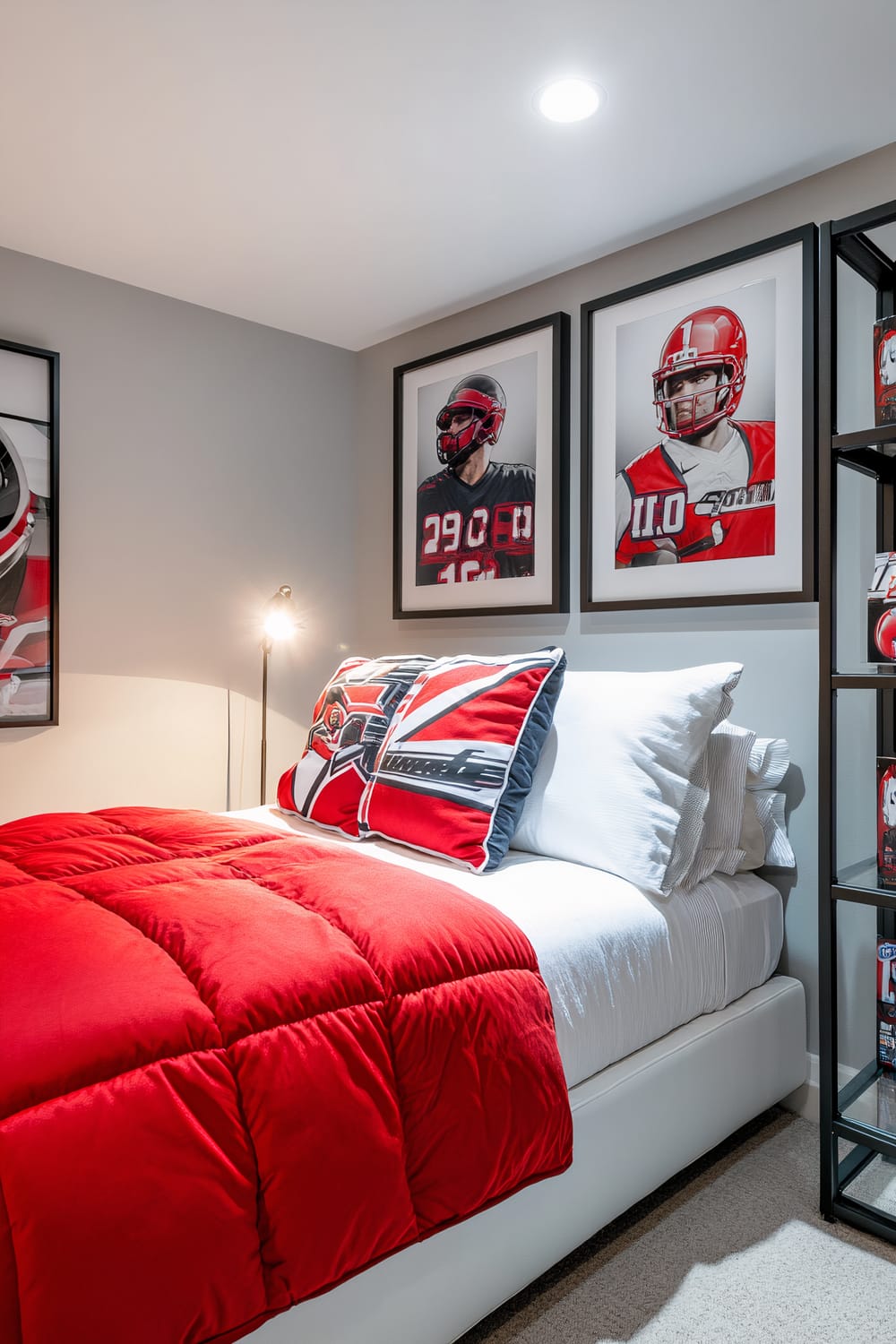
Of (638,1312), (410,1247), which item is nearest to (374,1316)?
(410,1247)

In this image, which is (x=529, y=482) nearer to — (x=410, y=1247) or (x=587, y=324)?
(x=587, y=324)

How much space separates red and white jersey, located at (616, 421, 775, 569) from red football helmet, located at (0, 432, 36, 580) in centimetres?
176

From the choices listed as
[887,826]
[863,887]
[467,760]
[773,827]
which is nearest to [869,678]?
[887,826]

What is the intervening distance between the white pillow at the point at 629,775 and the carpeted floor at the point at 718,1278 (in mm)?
648

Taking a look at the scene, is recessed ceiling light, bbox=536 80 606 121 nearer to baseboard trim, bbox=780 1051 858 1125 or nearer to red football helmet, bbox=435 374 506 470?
red football helmet, bbox=435 374 506 470

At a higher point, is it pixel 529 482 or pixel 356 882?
pixel 529 482

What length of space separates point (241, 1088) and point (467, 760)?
1042 millimetres

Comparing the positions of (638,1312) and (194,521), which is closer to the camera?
(638,1312)

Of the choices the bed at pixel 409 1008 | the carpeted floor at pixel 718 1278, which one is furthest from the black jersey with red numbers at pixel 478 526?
the carpeted floor at pixel 718 1278

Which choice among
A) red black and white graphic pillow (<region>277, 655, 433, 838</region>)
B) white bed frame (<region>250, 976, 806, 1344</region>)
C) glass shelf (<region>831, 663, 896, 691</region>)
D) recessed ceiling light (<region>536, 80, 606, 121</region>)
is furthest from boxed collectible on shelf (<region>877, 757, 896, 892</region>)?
recessed ceiling light (<region>536, 80, 606, 121</region>)

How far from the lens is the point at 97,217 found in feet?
8.14

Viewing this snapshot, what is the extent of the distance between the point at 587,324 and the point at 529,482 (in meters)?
0.50

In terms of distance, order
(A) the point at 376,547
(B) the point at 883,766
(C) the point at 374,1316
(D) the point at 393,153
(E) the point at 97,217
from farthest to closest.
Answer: (A) the point at 376,547
(E) the point at 97,217
(D) the point at 393,153
(B) the point at 883,766
(C) the point at 374,1316

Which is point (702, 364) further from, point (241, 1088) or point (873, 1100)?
point (241, 1088)
